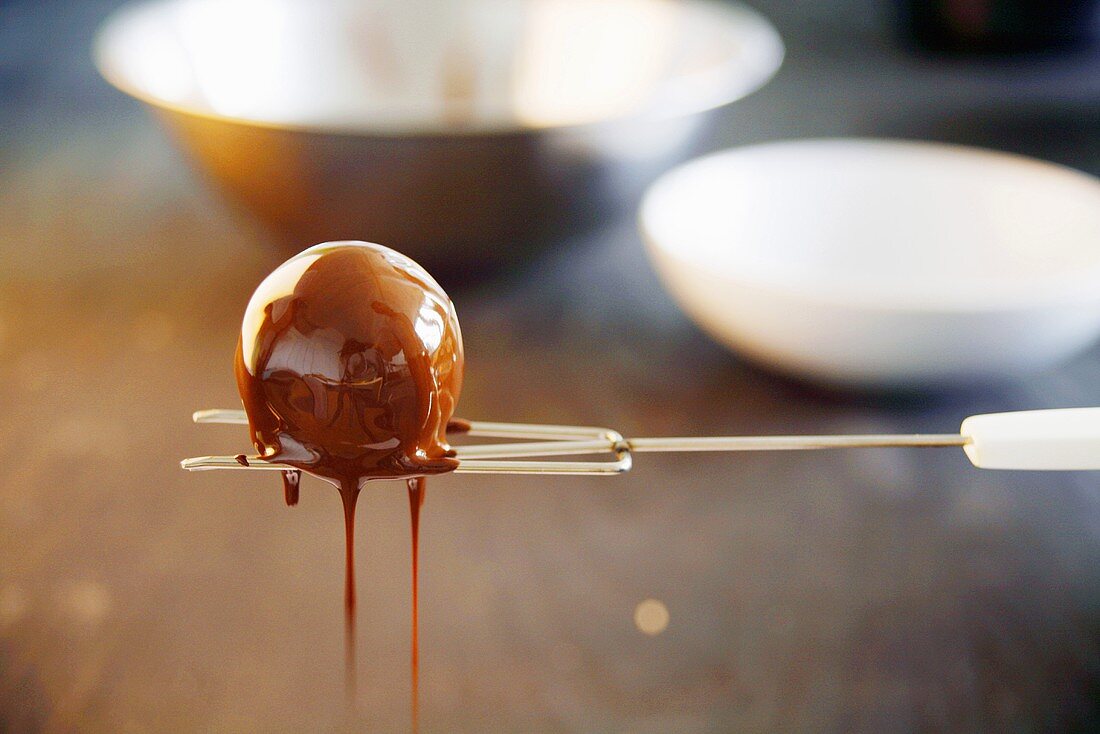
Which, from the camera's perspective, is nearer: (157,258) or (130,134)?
(157,258)

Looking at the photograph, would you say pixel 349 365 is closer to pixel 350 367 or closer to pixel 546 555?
pixel 350 367

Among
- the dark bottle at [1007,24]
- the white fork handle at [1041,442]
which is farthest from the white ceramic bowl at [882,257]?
the dark bottle at [1007,24]

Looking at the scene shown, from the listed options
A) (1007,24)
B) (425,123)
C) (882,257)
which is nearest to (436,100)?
(425,123)

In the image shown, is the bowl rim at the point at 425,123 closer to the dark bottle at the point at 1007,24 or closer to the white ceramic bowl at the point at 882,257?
the white ceramic bowl at the point at 882,257

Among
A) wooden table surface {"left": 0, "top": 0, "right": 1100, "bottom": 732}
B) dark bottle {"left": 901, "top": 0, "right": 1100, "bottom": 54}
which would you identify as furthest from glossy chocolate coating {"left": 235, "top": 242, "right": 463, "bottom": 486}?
dark bottle {"left": 901, "top": 0, "right": 1100, "bottom": 54}

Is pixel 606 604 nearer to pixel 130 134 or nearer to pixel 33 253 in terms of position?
pixel 33 253

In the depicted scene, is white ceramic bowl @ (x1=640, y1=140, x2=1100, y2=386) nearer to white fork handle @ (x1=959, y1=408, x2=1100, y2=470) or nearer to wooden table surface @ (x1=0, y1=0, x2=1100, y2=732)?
wooden table surface @ (x1=0, y1=0, x2=1100, y2=732)

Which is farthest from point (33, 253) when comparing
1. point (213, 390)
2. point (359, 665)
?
point (359, 665)
